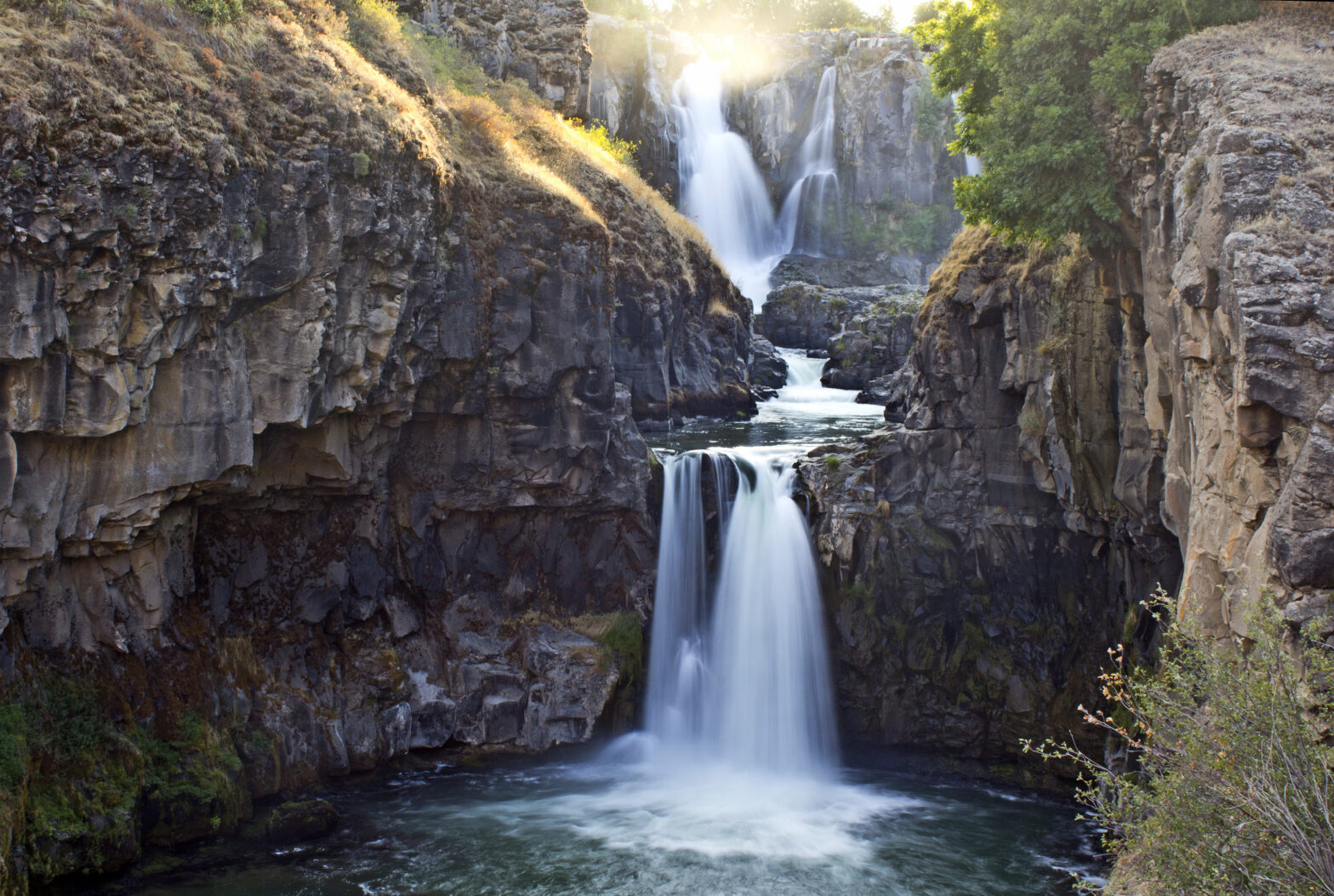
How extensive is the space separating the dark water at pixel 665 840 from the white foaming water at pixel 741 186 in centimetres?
3156

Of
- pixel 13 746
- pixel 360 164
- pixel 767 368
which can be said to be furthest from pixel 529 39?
pixel 13 746

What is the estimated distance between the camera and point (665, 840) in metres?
16.2

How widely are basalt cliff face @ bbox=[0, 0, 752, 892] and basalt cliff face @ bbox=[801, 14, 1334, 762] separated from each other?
6103mm

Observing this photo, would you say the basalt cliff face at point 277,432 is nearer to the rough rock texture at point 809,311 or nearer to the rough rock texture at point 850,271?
the rough rock texture at point 809,311

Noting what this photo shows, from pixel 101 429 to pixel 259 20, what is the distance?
8107 mm

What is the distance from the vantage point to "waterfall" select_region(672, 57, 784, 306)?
160 ft

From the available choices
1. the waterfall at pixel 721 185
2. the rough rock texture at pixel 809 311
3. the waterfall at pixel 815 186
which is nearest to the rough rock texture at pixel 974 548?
the rough rock texture at pixel 809 311

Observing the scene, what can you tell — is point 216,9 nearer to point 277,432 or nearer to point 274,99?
point 274,99

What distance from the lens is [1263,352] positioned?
1117 centimetres

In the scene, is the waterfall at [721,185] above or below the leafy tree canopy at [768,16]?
below

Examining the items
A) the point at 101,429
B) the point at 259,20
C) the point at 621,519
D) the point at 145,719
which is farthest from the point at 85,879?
the point at 259,20

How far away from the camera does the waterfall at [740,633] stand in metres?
20.5

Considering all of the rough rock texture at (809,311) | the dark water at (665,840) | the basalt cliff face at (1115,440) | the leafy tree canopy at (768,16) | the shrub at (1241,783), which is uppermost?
the leafy tree canopy at (768,16)

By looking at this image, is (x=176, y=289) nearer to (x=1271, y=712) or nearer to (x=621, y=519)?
(x=621, y=519)
